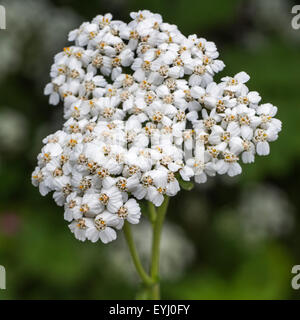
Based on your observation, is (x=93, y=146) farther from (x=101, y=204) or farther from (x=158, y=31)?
(x=158, y=31)

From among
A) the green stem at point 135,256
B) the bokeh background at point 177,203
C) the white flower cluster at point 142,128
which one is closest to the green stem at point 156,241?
the green stem at point 135,256

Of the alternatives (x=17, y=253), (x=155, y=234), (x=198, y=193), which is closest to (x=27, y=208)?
(x=17, y=253)

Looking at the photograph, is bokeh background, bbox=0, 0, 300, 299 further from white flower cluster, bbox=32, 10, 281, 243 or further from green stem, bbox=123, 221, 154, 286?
white flower cluster, bbox=32, 10, 281, 243

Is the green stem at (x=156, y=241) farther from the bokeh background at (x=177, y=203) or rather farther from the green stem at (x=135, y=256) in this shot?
the bokeh background at (x=177, y=203)

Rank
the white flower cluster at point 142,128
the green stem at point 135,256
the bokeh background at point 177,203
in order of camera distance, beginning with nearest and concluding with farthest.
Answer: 1. the white flower cluster at point 142,128
2. the green stem at point 135,256
3. the bokeh background at point 177,203

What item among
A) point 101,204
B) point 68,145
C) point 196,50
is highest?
point 196,50

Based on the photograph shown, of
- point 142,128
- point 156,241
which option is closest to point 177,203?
point 156,241

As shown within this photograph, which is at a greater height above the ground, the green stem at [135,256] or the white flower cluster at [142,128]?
the white flower cluster at [142,128]
